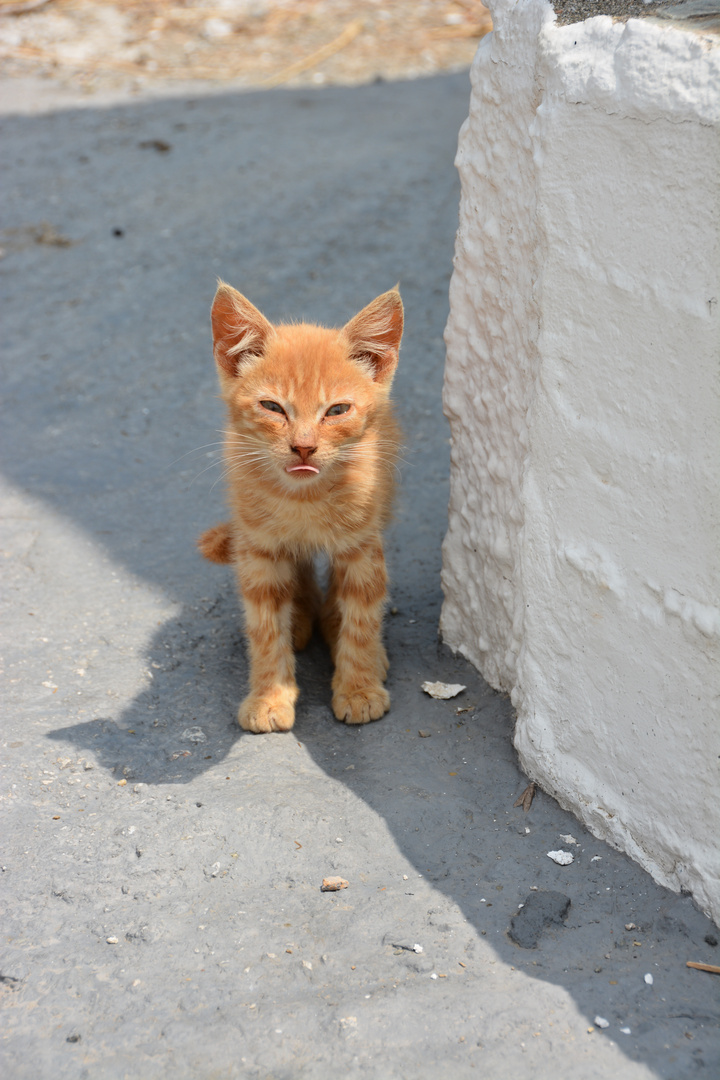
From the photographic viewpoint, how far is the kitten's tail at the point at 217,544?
300 centimetres

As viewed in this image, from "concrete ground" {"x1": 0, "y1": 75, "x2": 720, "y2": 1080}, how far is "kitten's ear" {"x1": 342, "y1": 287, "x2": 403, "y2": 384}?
40.6 inches

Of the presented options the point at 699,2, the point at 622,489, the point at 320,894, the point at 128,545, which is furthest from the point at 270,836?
the point at 699,2

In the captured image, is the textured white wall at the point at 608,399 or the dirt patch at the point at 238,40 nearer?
the textured white wall at the point at 608,399

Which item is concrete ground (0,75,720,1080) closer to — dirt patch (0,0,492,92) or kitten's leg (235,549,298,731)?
kitten's leg (235,549,298,731)

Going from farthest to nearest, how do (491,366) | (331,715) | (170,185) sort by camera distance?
(170,185) → (331,715) → (491,366)

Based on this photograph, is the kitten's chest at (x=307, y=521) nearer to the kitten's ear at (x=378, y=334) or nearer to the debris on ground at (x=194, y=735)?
the kitten's ear at (x=378, y=334)

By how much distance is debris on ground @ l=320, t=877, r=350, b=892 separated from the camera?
7.41 ft

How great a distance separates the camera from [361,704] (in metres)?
2.91

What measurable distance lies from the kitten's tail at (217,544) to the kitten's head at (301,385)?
27 cm

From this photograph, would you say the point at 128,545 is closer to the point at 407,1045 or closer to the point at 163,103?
the point at 407,1045

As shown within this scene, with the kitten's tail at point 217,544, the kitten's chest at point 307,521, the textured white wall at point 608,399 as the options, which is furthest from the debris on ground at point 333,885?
the kitten's tail at point 217,544

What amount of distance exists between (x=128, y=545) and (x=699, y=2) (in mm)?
2650

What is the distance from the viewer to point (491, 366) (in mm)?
2705

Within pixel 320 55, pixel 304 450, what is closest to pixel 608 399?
pixel 304 450
